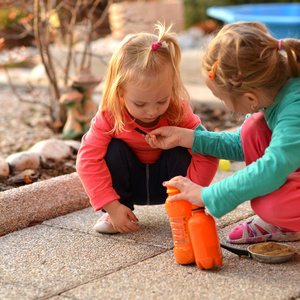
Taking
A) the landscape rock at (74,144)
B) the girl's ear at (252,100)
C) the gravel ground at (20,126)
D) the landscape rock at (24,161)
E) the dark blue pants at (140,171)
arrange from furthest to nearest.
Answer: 1. the gravel ground at (20,126)
2. the landscape rock at (74,144)
3. the landscape rock at (24,161)
4. the dark blue pants at (140,171)
5. the girl's ear at (252,100)

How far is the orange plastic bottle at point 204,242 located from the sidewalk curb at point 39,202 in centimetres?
97

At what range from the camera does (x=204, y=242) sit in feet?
6.63

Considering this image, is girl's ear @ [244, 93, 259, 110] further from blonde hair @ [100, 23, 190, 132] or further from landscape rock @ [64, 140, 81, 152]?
landscape rock @ [64, 140, 81, 152]

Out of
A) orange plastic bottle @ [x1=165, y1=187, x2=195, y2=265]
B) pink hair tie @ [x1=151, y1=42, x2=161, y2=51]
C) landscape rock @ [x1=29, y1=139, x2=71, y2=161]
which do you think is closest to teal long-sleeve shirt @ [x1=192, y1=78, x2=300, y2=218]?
A: orange plastic bottle @ [x1=165, y1=187, x2=195, y2=265]

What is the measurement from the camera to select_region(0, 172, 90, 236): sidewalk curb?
2.59 m

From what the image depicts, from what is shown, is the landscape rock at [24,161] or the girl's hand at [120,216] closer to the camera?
the girl's hand at [120,216]

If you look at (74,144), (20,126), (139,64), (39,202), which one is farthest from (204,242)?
(20,126)

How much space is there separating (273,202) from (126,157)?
757 millimetres

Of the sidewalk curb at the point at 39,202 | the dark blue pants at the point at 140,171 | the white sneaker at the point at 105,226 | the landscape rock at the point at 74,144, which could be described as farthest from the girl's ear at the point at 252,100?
the landscape rock at the point at 74,144

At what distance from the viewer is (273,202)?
2.02 metres

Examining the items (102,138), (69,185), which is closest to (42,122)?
(69,185)

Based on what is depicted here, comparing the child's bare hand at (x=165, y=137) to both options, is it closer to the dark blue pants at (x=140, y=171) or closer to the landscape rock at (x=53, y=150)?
the dark blue pants at (x=140, y=171)

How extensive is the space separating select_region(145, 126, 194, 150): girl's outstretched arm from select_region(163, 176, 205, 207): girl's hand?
330mm

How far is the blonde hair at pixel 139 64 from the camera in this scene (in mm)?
2220
